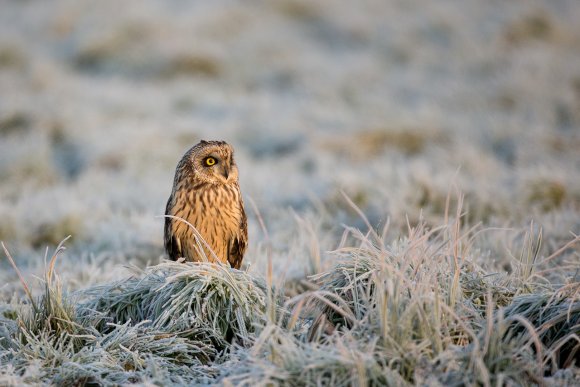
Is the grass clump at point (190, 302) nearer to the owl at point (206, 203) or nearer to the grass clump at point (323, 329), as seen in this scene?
the grass clump at point (323, 329)

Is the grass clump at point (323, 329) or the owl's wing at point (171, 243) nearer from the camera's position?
the grass clump at point (323, 329)

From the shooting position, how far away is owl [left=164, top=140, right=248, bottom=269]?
3.89m

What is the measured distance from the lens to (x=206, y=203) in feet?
12.9

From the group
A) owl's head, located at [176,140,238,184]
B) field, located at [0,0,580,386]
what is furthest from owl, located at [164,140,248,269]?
field, located at [0,0,580,386]

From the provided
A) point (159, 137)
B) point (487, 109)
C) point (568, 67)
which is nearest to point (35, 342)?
point (159, 137)

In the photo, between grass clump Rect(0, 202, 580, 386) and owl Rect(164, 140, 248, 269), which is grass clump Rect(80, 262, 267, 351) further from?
owl Rect(164, 140, 248, 269)

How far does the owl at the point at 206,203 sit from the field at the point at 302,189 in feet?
0.87

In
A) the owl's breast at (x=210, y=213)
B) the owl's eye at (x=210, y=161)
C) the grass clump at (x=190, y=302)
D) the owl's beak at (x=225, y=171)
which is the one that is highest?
the owl's eye at (x=210, y=161)

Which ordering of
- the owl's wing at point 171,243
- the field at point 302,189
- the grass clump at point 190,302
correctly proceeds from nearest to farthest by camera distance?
the field at point 302,189 < the grass clump at point 190,302 < the owl's wing at point 171,243

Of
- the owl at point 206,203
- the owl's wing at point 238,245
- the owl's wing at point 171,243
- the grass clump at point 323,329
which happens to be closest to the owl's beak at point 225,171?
the owl at point 206,203

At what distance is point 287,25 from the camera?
56.8 ft

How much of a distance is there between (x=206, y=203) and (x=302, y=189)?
349 centimetres

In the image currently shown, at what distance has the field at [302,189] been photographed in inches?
114

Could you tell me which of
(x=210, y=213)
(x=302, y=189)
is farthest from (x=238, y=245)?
(x=302, y=189)
